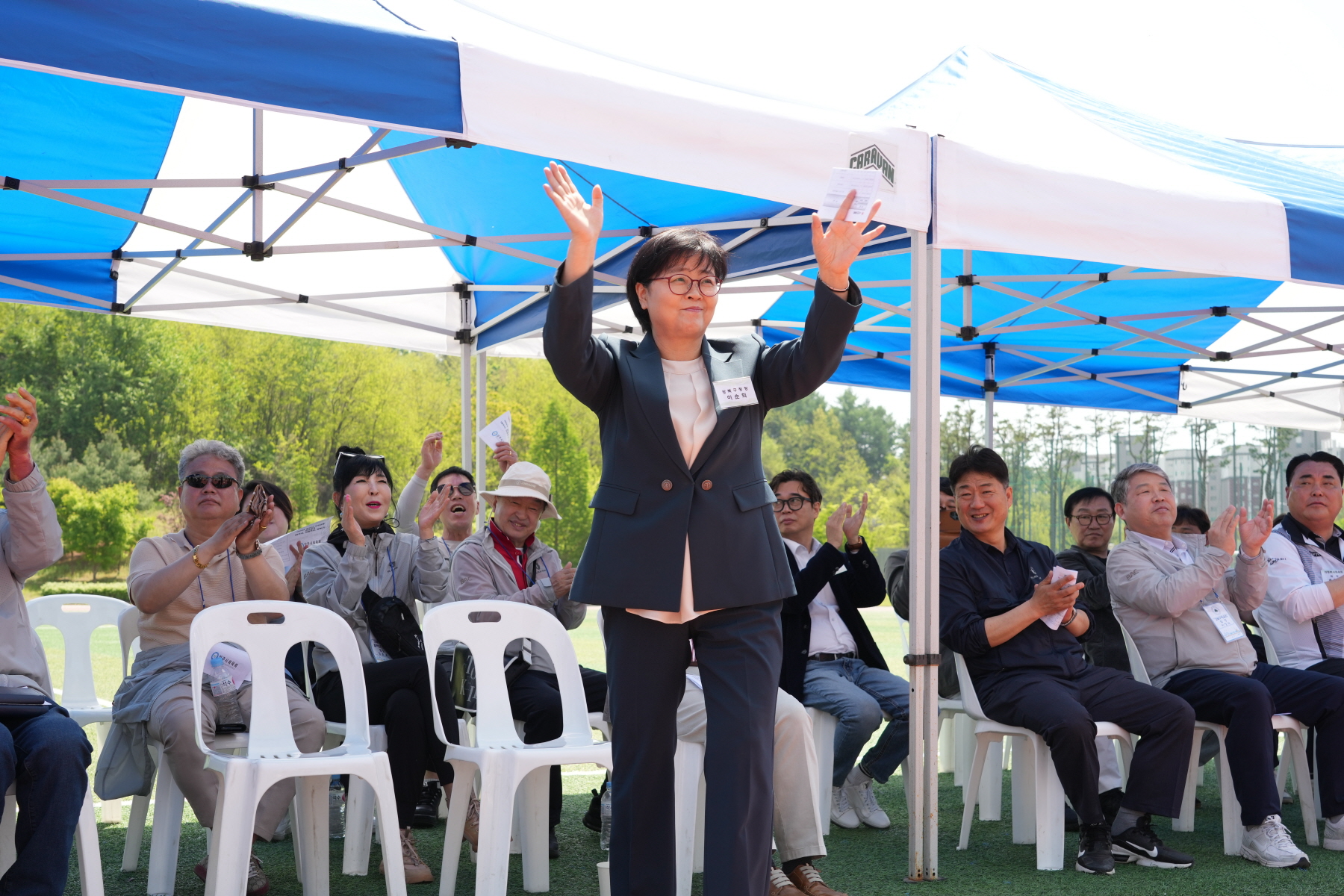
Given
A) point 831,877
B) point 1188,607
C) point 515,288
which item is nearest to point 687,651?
point 831,877

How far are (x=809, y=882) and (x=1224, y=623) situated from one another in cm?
198

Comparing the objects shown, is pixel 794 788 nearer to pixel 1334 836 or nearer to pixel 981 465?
pixel 981 465

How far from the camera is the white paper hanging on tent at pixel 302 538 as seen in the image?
186 inches

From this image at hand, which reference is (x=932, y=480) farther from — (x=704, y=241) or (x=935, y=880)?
(x=704, y=241)

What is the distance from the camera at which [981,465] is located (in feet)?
13.4

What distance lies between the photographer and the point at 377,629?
404 cm

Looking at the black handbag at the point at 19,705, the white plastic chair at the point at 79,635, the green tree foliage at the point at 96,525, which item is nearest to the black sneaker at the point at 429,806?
the white plastic chair at the point at 79,635

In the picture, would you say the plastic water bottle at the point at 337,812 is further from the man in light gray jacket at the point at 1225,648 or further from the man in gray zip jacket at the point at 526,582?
the man in light gray jacket at the point at 1225,648

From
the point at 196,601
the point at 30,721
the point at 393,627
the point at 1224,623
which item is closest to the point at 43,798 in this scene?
the point at 30,721

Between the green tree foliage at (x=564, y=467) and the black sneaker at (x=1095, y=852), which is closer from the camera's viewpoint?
the black sneaker at (x=1095, y=852)

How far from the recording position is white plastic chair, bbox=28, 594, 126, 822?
4.25 metres

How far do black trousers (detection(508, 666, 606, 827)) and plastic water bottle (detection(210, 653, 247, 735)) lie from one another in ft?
2.58

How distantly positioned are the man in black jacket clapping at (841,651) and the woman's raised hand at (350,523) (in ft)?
4.89

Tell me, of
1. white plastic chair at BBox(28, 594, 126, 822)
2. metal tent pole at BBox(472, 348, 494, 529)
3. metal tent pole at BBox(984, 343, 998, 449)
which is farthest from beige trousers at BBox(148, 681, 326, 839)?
metal tent pole at BBox(984, 343, 998, 449)
